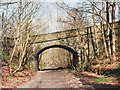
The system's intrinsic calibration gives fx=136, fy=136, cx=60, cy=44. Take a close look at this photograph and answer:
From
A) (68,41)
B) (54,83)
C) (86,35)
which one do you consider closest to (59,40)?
(68,41)

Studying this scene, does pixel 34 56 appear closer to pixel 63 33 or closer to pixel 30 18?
pixel 63 33

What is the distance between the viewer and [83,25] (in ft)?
43.9

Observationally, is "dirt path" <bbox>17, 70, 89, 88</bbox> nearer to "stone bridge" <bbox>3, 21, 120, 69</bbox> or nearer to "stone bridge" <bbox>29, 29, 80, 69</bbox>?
"stone bridge" <bbox>3, 21, 120, 69</bbox>

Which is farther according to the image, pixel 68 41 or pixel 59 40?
pixel 59 40

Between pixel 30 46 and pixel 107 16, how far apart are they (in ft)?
30.4

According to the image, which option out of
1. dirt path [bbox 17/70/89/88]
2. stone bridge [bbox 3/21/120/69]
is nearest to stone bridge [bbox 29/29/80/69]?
stone bridge [bbox 3/21/120/69]

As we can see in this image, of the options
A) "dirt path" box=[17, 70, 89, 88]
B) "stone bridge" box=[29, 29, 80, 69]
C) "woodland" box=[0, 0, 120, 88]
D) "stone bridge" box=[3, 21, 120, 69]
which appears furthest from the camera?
"stone bridge" box=[29, 29, 80, 69]

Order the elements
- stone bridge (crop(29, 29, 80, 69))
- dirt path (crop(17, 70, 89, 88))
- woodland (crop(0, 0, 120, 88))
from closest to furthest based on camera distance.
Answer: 1. dirt path (crop(17, 70, 89, 88))
2. woodland (crop(0, 0, 120, 88))
3. stone bridge (crop(29, 29, 80, 69))

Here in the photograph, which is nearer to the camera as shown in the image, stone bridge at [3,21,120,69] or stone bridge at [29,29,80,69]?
stone bridge at [3,21,120,69]

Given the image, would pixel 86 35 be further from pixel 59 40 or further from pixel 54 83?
pixel 54 83

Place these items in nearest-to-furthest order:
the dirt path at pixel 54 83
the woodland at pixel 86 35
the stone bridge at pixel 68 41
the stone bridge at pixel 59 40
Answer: the dirt path at pixel 54 83 < the woodland at pixel 86 35 < the stone bridge at pixel 68 41 < the stone bridge at pixel 59 40

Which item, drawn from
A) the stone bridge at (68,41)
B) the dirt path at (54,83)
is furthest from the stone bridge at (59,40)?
the dirt path at (54,83)

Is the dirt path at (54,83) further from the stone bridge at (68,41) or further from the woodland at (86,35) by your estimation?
the stone bridge at (68,41)

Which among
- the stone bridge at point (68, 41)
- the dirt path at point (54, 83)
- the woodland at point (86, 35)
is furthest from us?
the stone bridge at point (68, 41)
